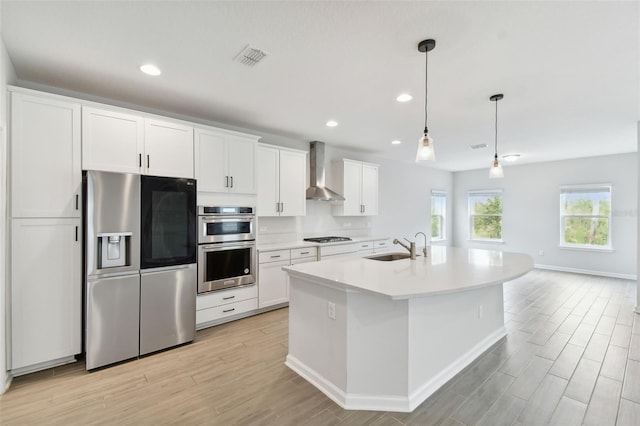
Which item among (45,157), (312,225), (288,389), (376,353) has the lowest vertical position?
(288,389)

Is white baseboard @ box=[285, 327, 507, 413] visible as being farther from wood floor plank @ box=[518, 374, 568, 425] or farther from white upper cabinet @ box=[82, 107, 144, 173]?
white upper cabinet @ box=[82, 107, 144, 173]

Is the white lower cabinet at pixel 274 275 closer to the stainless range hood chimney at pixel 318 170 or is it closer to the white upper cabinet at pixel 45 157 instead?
the stainless range hood chimney at pixel 318 170

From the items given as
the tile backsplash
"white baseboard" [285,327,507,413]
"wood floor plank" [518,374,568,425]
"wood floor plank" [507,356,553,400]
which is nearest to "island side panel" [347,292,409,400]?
"white baseboard" [285,327,507,413]

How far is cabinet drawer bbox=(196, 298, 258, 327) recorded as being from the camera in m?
3.38

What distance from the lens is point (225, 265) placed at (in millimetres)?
3533

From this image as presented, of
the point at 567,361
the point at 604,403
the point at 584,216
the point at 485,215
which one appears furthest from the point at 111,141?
the point at 584,216

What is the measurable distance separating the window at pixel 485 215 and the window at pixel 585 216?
137cm

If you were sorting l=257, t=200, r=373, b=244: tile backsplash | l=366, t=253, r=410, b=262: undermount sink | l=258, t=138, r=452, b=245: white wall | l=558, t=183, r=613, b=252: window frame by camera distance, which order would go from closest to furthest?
l=366, t=253, r=410, b=262: undermount sink → l=257, t=200, r=373, b=244: tile backsplash → l=258, t=138, r=452, b=245: white wall → l=558, t=183, r=613, b=252: window frame

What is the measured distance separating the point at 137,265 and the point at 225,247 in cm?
97

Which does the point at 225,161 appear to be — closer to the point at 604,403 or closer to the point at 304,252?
the point at 304,252

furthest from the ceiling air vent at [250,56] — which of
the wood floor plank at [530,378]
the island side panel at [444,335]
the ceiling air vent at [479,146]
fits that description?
the ceiling air vent at [479,146]

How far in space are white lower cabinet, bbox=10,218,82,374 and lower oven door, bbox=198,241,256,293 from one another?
112cm

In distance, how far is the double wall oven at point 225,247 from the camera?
11.0 feet

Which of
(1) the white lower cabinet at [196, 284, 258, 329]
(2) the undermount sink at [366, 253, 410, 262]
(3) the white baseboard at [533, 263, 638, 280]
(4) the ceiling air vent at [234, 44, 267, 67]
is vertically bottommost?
(3) the white baseboard at [533, 263, 638, 280]
